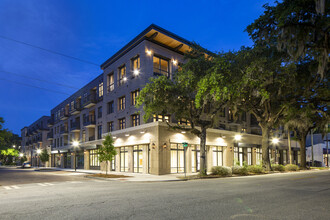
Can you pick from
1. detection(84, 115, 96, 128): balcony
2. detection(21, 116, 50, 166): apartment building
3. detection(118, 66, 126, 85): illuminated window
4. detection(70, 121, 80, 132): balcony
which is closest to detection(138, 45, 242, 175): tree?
detection(118, 66, 126, 85): illuminated window

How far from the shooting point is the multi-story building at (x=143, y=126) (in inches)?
1105

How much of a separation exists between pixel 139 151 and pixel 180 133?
537 centimetres

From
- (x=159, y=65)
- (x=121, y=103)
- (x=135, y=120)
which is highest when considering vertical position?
(x=159, y=65)

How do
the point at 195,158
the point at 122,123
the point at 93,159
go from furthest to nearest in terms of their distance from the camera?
the point at 93,159, the point at 122,123, the point at 195,158

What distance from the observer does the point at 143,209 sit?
7.84m

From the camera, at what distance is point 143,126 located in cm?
2856

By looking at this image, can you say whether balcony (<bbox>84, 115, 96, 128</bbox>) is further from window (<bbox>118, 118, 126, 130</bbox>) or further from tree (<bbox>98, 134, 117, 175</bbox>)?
tree (<bbox>98, 134, 117, 175</bbox>)

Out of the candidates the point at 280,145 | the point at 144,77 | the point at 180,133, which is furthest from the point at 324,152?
the point at 144,77

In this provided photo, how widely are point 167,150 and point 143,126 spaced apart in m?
3.89

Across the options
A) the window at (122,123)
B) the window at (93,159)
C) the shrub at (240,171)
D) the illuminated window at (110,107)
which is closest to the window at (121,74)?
the illuminated window at (110,107)

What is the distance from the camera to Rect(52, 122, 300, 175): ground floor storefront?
26.9m

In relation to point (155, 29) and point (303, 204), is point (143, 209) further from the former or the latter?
point (155, 29)

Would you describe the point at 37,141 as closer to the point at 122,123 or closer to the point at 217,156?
the point at 122,123

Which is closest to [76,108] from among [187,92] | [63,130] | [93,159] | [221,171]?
[63,130]
